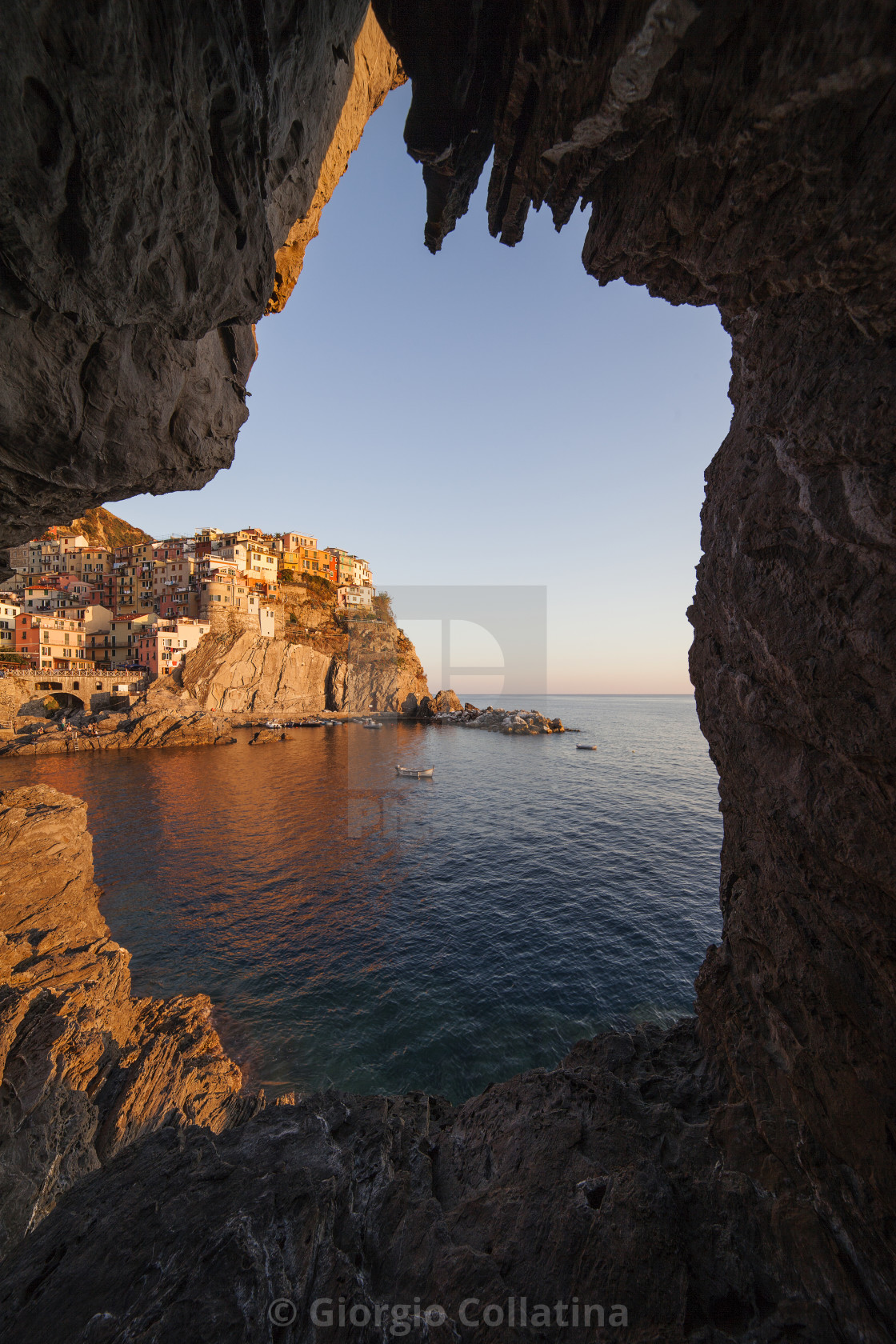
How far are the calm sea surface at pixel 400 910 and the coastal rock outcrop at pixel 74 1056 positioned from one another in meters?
1.95

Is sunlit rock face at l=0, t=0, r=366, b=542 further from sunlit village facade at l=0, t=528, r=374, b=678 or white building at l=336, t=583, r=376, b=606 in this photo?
white building at l=336, t=583, r=376, b=606

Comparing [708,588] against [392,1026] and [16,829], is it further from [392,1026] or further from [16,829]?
[16,829]

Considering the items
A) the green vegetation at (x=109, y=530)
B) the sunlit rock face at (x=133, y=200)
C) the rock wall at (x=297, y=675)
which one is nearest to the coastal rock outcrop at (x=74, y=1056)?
the sunlit rock face at (x=133, y=200)

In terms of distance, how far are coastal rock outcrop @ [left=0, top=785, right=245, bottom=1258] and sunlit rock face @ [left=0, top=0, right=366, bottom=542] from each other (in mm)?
10555

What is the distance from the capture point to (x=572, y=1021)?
44.5 feet

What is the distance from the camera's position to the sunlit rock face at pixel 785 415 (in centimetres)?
385

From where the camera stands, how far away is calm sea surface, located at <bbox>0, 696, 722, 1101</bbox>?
520 inches

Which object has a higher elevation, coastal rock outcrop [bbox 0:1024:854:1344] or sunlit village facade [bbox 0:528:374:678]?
sunlit village facade [bbox 0:528:374:678]

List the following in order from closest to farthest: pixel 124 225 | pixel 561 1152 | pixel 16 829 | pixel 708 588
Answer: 1. pixel 124 225
2. pixel 561 1152
3. pixel 708 588
4. pixel 16 829

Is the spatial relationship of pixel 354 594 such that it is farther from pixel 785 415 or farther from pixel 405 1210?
pixel 405 1210

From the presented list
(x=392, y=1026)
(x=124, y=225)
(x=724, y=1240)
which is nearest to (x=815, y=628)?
(x=724, y=1240)

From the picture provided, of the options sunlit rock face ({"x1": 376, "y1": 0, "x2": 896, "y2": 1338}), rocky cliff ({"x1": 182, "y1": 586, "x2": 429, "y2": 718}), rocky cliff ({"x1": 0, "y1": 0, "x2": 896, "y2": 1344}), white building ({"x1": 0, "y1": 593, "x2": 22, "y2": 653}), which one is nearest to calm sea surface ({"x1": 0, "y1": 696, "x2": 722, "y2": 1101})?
rocky cliff ({"x1": 0, "y1": 0, "x2": 896, "y2": 1344})

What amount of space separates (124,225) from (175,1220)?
12.1 meters

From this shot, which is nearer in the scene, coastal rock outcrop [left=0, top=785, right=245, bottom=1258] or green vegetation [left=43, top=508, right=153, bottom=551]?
coastal rock outcrop [left=0, top=785, right=245, bottom=1258]
